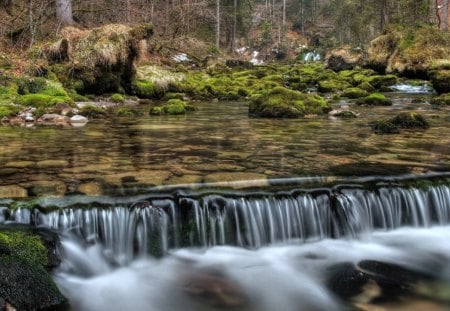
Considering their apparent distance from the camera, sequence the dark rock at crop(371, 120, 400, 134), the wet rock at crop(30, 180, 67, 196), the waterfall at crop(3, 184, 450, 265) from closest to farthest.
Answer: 1. the waterfall at crop(3, 184, 450, 265)
2. the wet rock at crop(30, 180, 67, 196)
3. the dark rock at crop(371, 120, 400, 134)

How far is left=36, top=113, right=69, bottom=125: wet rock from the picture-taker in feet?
35.6

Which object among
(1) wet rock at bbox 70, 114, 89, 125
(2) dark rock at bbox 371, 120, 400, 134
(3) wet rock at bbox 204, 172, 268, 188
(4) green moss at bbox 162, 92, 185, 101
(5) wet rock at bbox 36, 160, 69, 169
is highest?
(4) green moss at bbox 162, 92, 185, 101

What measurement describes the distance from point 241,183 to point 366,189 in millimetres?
1435

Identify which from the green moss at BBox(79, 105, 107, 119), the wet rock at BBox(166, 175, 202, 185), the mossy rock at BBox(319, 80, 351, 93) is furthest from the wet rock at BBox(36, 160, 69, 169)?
the mossy rock at BBox(319, 80, 351, 93)

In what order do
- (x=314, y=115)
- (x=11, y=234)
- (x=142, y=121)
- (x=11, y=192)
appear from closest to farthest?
(x=11, y=234)
(x=11, y=192)
(x=142, y=121)
(x=314, y=115)

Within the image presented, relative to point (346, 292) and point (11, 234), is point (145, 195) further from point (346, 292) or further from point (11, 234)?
point (346, 292)

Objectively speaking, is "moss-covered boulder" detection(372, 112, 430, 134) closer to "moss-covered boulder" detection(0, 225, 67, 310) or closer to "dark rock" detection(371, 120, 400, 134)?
"dark rock" detection(371, 120, 400, 134)

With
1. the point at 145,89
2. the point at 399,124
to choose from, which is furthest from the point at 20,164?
the point at 145,89

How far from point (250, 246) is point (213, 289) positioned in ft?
2.90

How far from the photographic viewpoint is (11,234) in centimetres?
397

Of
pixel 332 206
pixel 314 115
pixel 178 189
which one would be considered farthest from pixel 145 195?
A: pixel 314 115

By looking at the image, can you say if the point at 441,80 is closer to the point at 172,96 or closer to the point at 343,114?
the point at 343,114

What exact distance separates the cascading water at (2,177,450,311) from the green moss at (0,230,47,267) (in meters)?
0.27

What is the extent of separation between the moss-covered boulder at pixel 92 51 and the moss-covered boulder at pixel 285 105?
5058 mm
